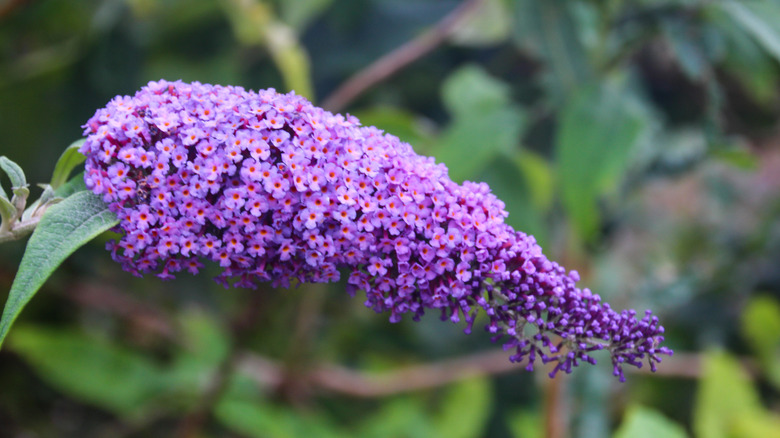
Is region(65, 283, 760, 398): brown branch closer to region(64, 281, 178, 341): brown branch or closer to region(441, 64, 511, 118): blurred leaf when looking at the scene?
region(64, 281, 178, 341): brown branch

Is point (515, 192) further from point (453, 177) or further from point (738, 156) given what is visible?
point (738, 156)

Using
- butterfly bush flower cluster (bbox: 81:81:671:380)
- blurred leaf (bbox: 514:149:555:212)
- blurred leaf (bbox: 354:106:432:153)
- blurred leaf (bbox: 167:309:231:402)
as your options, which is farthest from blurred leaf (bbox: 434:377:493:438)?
butterfly bush flower cluster (bbox: 81:81:671:380)

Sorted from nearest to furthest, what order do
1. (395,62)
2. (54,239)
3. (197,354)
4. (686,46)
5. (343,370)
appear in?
(54,239)
(686,46)
(395,62)
(197,354)
(343,370)

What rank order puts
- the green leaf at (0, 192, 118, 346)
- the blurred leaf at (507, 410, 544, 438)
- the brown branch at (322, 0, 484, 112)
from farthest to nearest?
1. the blurred leaf at (507, 410, 544, 438)
2. the brown branch at (322, 0, 484, 112)
3. the green leaf at (0, 192, 118, 346)

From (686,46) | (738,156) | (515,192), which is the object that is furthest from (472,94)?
(738,156)

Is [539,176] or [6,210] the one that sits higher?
[539,176]

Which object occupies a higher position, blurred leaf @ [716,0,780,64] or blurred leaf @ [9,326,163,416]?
blurred leaf @ [716,0,780,64]

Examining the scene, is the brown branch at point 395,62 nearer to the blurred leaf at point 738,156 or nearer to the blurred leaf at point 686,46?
the blurred leaf at point 686,46

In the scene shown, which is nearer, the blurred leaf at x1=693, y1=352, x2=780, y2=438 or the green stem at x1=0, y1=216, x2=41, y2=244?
the green stem at x1=0, y1=216, x2=41, y2=244
